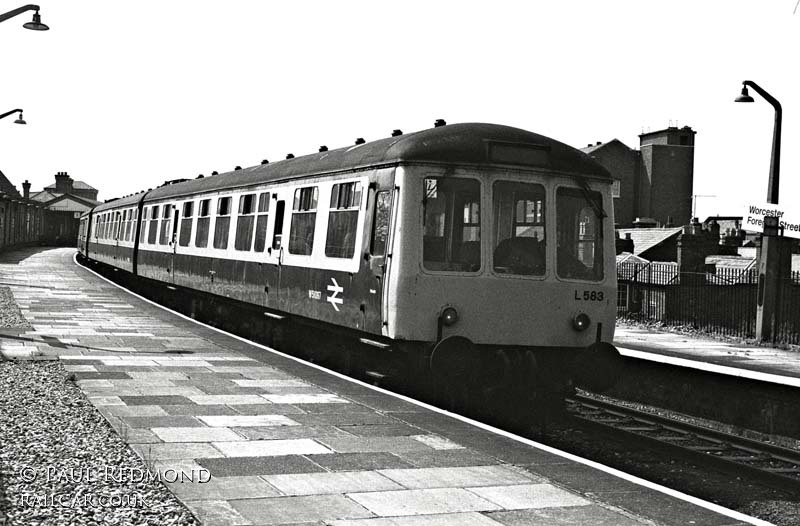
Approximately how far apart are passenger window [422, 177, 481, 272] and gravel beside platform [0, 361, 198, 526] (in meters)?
3.80

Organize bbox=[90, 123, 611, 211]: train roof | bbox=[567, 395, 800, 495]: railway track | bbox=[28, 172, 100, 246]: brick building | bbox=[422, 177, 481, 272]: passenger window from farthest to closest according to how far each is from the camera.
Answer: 1. bbox=[28, 172, 100, 246]: brick building
2. bbox=[90, 123, 611, 211]: train roof
3. bbox=[422, 177, 481, 272]: passenger window
4. bbox=[567, 395, 800, 495]: railway track

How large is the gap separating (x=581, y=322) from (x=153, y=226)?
1685 centimetres

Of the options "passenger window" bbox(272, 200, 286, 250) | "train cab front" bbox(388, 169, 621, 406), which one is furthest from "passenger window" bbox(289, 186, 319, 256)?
"train cab front" bbox(388, 169, 621, 406)

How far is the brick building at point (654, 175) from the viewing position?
6331 centimetres

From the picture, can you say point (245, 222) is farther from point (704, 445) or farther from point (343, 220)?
point (704, 445)

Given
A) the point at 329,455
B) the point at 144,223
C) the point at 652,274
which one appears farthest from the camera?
the point at 144,223

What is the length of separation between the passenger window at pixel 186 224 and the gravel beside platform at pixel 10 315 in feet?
12.1

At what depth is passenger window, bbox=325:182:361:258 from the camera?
1132cm

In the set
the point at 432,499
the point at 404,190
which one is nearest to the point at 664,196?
the point at 404,190

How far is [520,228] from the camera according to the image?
10.3 m

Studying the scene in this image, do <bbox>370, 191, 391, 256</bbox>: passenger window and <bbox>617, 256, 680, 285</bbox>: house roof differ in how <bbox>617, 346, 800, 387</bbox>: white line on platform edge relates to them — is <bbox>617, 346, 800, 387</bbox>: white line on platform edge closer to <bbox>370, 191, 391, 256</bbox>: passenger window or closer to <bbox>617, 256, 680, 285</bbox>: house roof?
<bbox>370, 191, 391, 256</bbox>: passenger window

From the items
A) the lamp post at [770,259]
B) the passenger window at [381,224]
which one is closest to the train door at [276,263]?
the passenger window at [381,224]

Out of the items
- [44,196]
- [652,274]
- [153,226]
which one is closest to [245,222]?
[153,226]

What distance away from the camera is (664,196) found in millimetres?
63469
